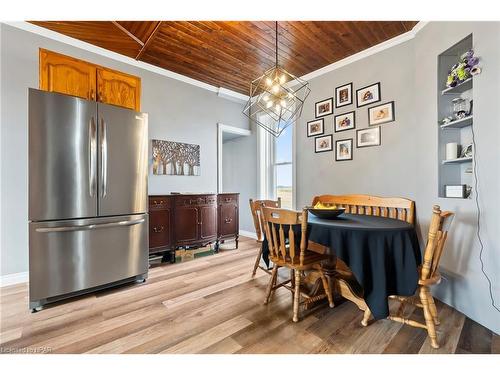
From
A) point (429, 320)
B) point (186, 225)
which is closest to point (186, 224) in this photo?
point (186, 225)

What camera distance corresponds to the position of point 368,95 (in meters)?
2.98

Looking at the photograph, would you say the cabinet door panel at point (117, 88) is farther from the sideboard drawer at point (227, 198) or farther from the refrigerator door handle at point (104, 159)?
the sideboard drawer at point (227, 198)

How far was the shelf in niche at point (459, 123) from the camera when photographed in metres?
1.90

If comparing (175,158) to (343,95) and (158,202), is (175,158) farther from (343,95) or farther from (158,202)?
(343,95)

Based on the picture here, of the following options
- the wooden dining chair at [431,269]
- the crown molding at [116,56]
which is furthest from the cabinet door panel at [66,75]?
the wooden dining chair at [431,269]

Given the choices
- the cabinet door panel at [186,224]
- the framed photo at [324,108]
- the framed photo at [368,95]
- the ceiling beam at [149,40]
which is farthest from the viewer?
the framed photo at [324,108]

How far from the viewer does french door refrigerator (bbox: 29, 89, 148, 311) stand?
1.98m

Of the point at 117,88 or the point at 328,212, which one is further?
the point at 117,88

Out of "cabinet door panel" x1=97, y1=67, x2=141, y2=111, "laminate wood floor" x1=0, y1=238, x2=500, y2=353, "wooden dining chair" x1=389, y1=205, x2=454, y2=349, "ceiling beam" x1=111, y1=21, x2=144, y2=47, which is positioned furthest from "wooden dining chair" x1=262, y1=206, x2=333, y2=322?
"ceiling beam" x1=111, y1=21, x2=144, y2=47

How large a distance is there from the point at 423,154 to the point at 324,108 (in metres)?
1.54

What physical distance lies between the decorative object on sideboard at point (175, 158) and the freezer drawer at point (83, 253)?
4.08 ft
